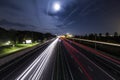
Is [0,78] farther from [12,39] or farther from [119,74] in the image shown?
[12,39]

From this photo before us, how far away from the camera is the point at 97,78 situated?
484 inches

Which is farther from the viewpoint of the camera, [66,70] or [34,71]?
[34,71]

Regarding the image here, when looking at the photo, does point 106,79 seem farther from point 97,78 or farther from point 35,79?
point 35,79

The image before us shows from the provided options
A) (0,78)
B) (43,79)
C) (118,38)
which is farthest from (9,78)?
(118,38)

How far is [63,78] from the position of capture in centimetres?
1280

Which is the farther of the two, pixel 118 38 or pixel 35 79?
pixel 118 38

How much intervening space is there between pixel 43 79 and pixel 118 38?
171ft

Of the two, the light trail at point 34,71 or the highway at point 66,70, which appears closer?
the highway at point 66,70

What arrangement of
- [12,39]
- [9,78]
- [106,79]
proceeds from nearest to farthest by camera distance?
[106,79] < [9,78] < [12,39]

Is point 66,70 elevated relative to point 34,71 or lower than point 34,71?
elevated

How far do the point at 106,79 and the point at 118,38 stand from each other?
5028cm

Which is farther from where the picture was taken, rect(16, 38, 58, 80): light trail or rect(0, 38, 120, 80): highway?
rect(16, 38, 58, 80): light trail

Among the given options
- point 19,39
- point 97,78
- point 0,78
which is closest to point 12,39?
point 19,39

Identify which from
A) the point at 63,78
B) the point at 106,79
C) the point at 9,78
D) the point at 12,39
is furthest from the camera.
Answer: the point at 12,39
